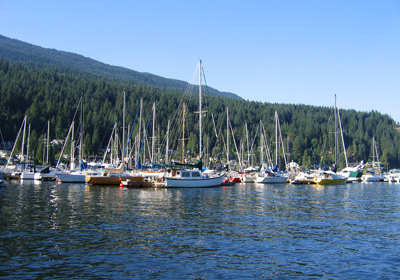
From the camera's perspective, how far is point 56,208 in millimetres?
34000

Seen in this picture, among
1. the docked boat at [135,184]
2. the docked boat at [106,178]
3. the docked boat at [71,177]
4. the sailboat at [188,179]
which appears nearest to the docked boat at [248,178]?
the sailboat at [188,179]

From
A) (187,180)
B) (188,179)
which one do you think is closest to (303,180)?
(188,179)

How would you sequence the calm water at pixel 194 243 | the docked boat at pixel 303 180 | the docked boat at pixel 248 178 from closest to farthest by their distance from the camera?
the calm water at pixel 194 243 < the docked boat at pixel 303 180 < the docked boat at pixel 248 178

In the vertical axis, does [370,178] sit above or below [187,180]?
below

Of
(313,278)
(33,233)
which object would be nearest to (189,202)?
(33,233)

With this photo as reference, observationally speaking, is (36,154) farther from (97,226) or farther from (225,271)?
(225,271)

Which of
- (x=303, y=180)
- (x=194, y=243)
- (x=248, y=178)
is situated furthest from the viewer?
(x=248, y=178)

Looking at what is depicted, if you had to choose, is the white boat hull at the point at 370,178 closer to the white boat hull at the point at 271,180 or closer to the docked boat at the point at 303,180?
the docked boat at the point at 303,180

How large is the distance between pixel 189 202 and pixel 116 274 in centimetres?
2504

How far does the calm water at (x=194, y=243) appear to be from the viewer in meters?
16.6

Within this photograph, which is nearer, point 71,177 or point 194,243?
point 194,243

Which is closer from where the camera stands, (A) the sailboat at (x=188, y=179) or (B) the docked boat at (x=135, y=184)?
(A) the sailboat at (x=188, y=179)

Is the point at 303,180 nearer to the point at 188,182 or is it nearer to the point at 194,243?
the point at 188,182

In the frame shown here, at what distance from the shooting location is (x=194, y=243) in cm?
2144
